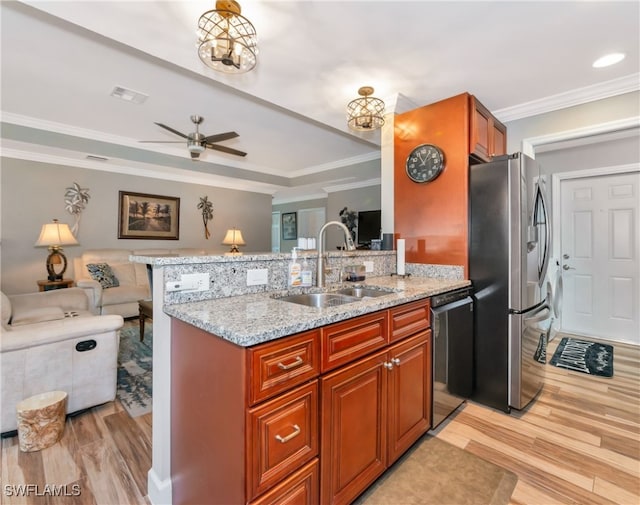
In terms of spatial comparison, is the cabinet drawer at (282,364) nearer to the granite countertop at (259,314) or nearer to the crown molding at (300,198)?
the granite countertop at (259,314)

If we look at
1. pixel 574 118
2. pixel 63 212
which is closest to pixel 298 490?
pixel 574 118

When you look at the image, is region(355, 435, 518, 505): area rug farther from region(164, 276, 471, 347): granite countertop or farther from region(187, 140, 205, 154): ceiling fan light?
region(187, 140, 205, 154): ceiling fan light

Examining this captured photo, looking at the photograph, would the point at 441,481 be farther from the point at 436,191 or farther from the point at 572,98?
the point at 572,98

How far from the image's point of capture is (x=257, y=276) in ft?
5.50

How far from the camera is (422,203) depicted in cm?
263

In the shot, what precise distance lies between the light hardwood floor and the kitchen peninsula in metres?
0.45

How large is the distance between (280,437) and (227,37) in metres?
Answer: 1.91

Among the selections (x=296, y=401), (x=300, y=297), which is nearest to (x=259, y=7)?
(x=300, y=297)

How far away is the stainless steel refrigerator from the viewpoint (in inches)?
84.3

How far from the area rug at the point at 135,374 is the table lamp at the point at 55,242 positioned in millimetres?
1559

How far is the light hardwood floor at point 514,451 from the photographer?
1.50 metres

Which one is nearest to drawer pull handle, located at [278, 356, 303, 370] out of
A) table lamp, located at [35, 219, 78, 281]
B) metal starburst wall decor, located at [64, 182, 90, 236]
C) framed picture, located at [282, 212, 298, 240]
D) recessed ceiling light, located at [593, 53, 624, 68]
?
recessed ceiling light, located at [593, 53, 624, 68]

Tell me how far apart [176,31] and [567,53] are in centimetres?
259

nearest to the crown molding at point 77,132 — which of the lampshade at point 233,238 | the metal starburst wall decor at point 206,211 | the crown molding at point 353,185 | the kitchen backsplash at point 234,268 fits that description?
the metal starburst wall decor at point 206,211
